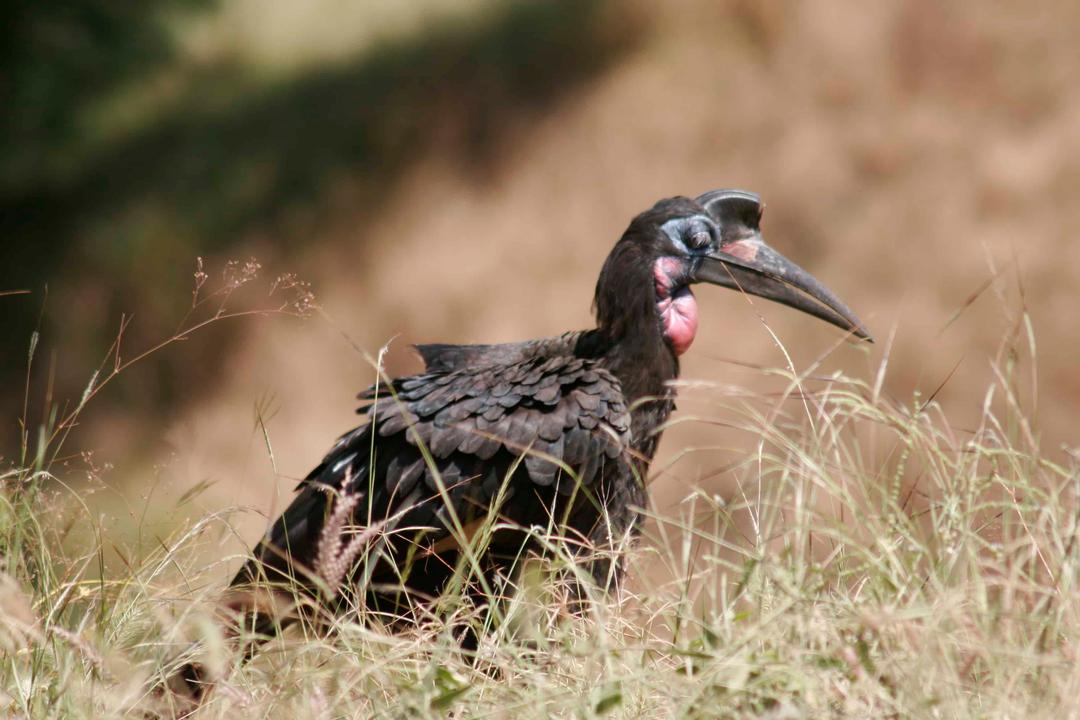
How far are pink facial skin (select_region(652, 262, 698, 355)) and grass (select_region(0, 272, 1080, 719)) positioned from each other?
122 centimetres

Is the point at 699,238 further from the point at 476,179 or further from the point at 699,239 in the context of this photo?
the point at 476,179

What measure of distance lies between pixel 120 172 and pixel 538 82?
2.93m

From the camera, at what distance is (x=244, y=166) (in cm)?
871

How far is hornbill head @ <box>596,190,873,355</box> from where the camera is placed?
3.85 m

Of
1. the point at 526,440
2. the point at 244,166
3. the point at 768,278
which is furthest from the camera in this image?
the point at 244,166

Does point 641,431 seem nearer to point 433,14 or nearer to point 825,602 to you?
point 825,602

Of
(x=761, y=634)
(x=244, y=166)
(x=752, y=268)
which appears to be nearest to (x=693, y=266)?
(x=752, y=268)

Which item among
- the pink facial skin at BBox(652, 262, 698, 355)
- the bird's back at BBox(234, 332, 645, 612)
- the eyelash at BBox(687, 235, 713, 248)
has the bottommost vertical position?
the bird's back at BBox(234, 332, 645, 612)

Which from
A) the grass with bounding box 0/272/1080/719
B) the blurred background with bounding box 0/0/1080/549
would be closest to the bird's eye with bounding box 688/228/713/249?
the grass with bounding box 0/272/1080/719

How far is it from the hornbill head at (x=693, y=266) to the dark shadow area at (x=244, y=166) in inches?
174

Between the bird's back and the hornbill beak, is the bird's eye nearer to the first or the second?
the hornbill beak

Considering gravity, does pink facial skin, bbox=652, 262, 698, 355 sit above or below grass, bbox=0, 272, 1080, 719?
above

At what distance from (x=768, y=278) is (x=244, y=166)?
548cm

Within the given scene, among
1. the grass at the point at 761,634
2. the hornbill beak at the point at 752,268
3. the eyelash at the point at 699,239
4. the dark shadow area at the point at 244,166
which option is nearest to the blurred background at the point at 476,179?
the dark shadow area at the point at 244,166
